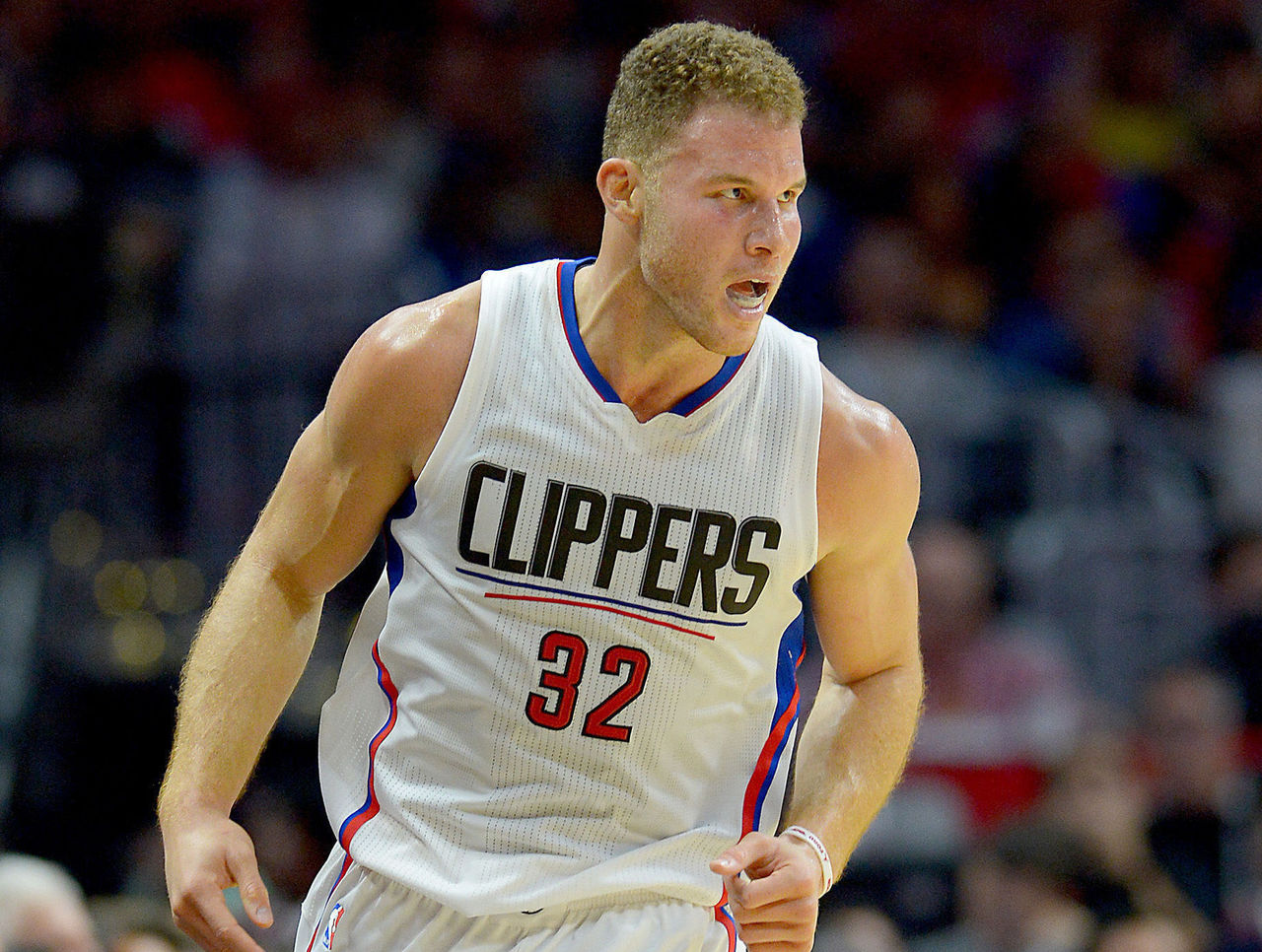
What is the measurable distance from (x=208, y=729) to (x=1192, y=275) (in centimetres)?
707

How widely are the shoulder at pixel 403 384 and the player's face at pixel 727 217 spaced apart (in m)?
0.41

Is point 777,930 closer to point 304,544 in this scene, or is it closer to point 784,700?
point 784,700

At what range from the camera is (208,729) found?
9.50ft

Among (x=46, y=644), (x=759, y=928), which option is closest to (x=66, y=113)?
(x=46, y=644)

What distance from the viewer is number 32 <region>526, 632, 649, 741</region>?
285 cm

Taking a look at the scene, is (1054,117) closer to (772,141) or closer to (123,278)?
(123,278)

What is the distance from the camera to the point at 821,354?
7316 mm

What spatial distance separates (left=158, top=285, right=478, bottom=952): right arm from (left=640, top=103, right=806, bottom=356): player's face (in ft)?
1.36

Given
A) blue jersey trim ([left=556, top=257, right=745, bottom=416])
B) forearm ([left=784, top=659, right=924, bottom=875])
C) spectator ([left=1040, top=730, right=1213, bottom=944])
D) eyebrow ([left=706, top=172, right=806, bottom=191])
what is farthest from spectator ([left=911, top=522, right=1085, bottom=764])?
eyebrow ([left=706, top=172, right=806, bottom=191])

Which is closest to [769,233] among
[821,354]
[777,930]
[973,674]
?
[777,930]

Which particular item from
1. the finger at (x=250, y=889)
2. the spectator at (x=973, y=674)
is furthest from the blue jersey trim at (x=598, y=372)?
the spectator at (x=973, y=674)

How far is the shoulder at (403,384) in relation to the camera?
2887 millimetres

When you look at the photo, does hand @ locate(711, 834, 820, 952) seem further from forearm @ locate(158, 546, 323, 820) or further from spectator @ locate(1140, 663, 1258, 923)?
spectator @ locate(1140, 663, 1258, 923)

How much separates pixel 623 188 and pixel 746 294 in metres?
0.32
